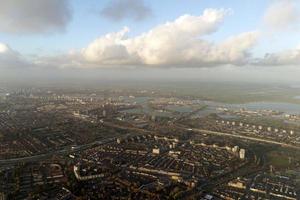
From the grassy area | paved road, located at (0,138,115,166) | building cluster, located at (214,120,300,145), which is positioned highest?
paved road, located at (0,138,115,166)

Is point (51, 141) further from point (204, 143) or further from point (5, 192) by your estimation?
point (204, 143)

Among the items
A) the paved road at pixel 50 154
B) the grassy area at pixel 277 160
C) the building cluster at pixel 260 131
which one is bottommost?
the grassy area at pixel 277 160

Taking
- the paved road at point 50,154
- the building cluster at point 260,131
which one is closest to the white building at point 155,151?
the paved road at point 50,154

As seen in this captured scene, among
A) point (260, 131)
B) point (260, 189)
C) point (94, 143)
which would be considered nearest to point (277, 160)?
point (260, 189)

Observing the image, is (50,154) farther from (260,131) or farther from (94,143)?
(260,131)

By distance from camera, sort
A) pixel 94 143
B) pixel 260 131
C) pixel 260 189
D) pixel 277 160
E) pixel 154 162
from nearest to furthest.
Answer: pixel 260 189, pixel 154 162, pixel 277 160, pixel 94 143, pixel 260 131

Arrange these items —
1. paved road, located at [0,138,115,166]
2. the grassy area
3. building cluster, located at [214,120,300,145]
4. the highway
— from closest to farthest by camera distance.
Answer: paved road, located at [0,138,115,166]
the highway
the grassy area
building cluster, located at [214,120,300,145]

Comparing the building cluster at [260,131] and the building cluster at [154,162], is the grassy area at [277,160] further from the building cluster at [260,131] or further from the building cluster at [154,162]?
the building cluster at [260,131]

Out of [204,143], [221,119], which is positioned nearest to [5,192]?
[204,143]

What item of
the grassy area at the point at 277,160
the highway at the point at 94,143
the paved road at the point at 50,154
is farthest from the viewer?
the grassy area at the point at 277,160

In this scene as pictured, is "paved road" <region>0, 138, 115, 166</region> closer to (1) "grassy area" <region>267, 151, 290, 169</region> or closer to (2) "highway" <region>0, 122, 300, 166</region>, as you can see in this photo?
(2) "highway" <region>0, 122, 300, 166</region>

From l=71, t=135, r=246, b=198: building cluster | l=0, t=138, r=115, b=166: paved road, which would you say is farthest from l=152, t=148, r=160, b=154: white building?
l=0, t=138, r=115, b=166: paved road
